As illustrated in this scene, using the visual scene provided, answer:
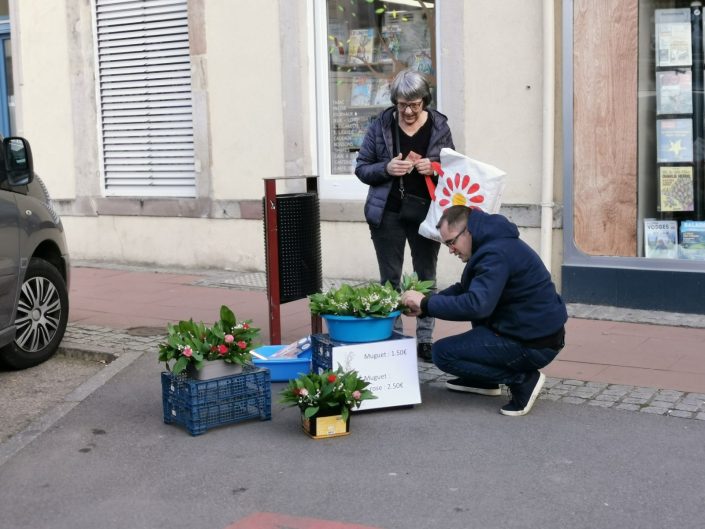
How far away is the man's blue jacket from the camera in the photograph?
5.49 meters

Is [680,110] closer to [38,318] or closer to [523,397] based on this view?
[523,397]

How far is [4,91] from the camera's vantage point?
43.8 feet

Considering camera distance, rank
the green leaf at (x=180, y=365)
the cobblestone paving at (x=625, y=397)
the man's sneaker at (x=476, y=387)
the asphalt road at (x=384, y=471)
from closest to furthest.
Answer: the asphalt road at (x=384, y=471)
the green leaf at (x=180, y=365)
the cobblestone paving at (x=625, y=397)
the man's sneaker at (x=476, y=387)

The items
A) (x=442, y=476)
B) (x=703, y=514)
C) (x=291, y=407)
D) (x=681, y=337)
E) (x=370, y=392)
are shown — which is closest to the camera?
(x=703, y=514)

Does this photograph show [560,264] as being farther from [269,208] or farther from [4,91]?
[4,91]

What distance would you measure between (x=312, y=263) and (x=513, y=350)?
1894 millimetres

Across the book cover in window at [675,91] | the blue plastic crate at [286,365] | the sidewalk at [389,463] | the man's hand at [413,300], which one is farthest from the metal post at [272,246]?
the book cover in window at [675,91]

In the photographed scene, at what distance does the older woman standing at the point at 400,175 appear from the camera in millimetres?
6680

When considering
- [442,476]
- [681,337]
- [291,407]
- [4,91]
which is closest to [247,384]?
[291,407]

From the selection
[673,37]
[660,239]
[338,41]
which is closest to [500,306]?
[660,239]

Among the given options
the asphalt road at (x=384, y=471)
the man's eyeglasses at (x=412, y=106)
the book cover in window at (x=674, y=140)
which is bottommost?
the asphalt road at (x=384, y=471)

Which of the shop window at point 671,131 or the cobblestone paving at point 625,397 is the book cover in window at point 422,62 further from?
the cobblestone paving at point 625,397

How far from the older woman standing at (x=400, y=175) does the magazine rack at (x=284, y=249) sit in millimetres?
442

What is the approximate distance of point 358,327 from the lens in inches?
223
